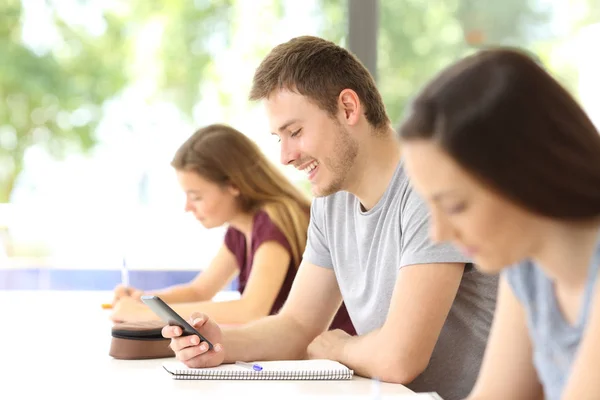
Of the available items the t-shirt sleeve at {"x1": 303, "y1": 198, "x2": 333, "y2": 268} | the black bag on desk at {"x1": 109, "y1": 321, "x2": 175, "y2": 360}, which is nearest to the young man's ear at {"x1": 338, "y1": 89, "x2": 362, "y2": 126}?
the t-shirt sleeve at {"x1": 303, "y1": 198, "x2": 333, "y2": 268}

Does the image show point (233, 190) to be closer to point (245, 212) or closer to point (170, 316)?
point (245, 212)

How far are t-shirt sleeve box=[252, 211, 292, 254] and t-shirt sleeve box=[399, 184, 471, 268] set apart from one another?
3.34 ft

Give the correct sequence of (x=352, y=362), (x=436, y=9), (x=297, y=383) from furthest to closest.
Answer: (x=436, y=9), (x=352, y=362), (x=297, y=383)

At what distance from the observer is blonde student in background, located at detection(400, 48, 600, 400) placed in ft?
3.26

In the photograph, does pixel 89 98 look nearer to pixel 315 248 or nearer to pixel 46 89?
pixel 46 89

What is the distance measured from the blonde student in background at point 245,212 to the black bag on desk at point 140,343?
2.26 ft

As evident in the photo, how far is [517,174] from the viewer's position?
3.25 ft

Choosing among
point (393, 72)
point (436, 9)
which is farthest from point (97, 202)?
point (436, 9)

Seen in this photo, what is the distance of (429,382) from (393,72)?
4130 mm

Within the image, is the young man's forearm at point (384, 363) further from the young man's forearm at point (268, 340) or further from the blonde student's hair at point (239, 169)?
the blonde student's hair at point (239, 169)

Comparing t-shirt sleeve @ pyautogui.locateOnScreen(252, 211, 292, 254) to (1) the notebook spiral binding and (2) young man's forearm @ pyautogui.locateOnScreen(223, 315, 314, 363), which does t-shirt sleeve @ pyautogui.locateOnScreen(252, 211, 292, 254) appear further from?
(1) the notebook spiral binding

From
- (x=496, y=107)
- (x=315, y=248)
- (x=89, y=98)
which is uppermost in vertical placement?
(x=89, y=98)

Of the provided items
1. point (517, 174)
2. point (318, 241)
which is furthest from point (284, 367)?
point (517, 174)

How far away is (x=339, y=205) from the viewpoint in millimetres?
2096
